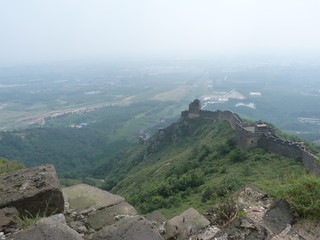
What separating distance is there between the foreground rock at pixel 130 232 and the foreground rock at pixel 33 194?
1363 millimetres

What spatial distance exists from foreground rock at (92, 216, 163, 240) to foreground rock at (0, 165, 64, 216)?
1.36 metres

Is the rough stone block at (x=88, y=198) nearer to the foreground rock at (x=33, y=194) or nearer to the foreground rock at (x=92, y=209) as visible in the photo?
the foreground rock at (x=92, y=209)

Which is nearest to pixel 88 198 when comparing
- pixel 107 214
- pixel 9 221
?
pixel 107 214

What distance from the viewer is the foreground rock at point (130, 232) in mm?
3791

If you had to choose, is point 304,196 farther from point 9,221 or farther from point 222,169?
point 222,169

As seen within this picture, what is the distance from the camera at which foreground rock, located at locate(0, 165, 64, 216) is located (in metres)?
4.60

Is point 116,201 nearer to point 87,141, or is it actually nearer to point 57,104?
point 87,141

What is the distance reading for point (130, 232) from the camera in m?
3.84

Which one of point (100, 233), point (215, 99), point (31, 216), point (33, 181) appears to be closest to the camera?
point (100, 233)

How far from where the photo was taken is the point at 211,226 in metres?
5.32

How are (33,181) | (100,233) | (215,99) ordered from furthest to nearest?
(215,99) < (33,181) < (100,233)

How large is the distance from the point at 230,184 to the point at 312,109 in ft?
401

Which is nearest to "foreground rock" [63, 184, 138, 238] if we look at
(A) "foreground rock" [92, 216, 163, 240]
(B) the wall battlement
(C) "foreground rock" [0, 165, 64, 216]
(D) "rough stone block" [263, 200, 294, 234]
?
(C) "foreground rock" [0, 165, 64, 216]

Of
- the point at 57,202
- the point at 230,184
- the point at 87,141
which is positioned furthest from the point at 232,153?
the point at 87,141
